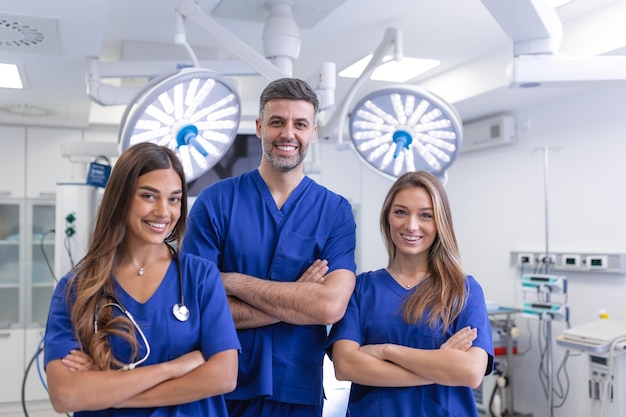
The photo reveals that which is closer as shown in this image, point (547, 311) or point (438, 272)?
point (438, 272)

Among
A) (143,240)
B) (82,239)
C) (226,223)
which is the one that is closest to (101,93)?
(82,239)

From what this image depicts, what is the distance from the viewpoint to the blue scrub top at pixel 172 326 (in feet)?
4.22

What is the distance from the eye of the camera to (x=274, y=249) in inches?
65.2

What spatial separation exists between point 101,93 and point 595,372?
286 cm

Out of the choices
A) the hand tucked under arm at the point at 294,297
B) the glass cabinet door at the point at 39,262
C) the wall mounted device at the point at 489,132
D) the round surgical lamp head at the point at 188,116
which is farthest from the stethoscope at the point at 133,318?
the glass cabinet door at the point at 39,262

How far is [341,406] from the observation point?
8.59 ft

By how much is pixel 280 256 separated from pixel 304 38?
93.2 inches

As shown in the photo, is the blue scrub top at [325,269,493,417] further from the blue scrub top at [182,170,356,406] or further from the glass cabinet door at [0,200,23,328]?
the glass cabinet door at [0,200,23,328]

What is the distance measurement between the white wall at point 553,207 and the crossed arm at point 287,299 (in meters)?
2.70

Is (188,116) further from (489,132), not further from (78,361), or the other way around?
(489,132)

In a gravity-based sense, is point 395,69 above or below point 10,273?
above

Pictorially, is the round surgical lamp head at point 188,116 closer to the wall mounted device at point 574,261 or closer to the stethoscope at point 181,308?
the stethoscope at point 181,308

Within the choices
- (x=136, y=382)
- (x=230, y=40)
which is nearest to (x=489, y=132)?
(x=230, y=40)

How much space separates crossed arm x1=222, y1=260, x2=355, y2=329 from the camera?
5.00 feet
